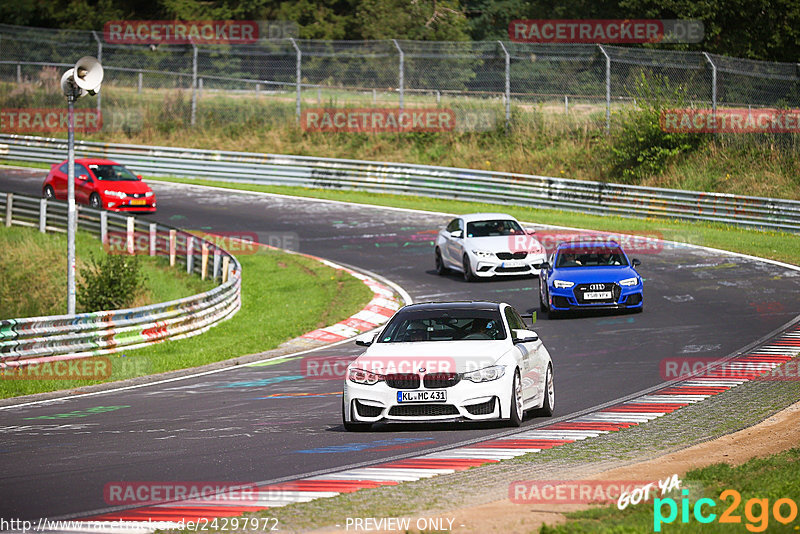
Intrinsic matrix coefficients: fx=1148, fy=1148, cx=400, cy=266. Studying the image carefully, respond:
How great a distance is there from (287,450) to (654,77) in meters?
30.6

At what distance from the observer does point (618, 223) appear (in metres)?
34.3

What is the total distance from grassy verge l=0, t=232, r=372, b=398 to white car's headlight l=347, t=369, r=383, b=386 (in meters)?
6.80

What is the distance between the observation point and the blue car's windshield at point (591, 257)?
71.2ft

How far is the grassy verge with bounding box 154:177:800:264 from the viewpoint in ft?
97.1

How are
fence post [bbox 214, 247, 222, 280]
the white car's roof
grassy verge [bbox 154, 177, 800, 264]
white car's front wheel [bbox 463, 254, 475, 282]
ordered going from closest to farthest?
white car's front wheel [bbox 463, 254, 475, 282] < the white car's roof < fence post [bbox 214, 247, 222, 280] < grassy verge [bbox 154, 177, 800, 264]

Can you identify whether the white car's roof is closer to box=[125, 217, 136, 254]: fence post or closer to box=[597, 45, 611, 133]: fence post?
box=[125, 217, 136, 254]: fence post

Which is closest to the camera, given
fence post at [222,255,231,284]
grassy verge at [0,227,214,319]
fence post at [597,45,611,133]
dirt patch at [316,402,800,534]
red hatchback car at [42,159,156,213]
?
dirt patch at [316,402,800,534]

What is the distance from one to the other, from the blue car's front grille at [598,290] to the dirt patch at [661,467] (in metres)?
8.20

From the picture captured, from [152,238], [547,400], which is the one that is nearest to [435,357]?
[547,400]

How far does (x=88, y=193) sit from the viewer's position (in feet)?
118

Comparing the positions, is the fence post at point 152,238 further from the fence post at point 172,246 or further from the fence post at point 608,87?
the fence post at point 608,87

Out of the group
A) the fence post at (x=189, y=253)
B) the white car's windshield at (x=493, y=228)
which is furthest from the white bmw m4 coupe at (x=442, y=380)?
the fence post at (x=189, y=253)

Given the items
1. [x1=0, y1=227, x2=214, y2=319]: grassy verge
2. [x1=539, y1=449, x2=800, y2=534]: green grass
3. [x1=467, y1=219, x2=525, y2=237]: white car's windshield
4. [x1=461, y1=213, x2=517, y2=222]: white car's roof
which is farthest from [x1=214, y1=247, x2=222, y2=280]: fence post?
[x1=539, y1=449, x2=800, y2=534]: green grass

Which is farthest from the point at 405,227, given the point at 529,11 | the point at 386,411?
the point at 529,11
